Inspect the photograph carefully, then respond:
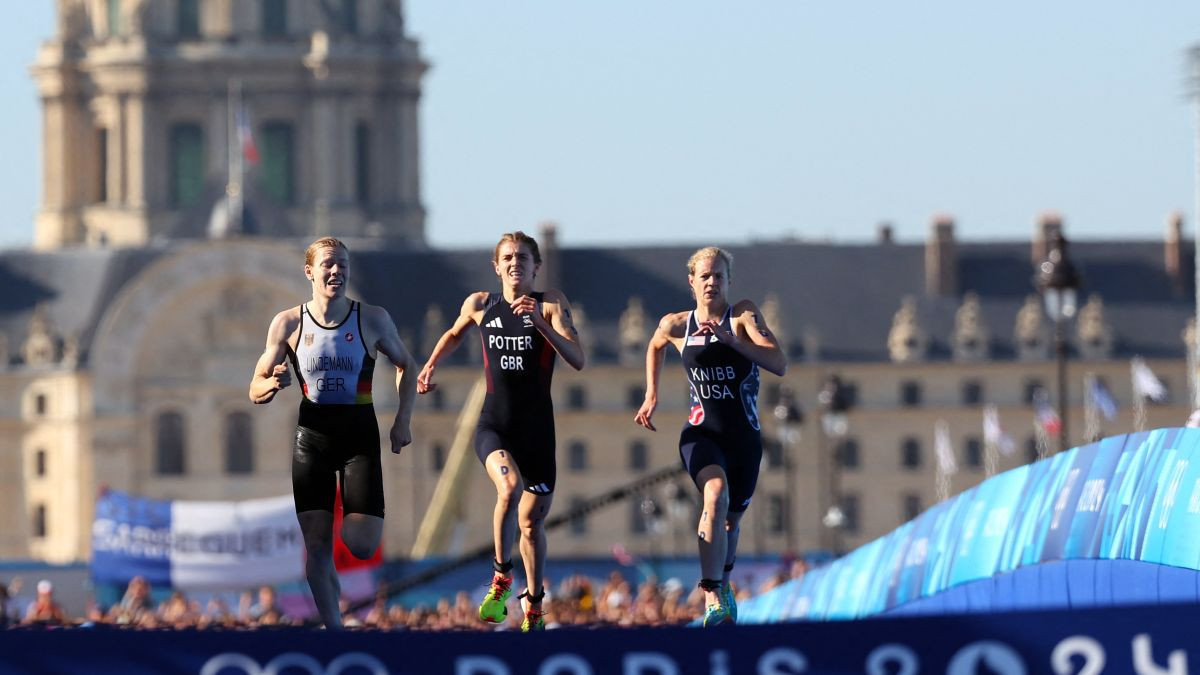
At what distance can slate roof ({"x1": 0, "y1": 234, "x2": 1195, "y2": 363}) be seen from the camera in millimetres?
118750

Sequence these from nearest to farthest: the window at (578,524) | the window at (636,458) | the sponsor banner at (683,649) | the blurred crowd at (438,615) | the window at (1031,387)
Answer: the sponsor banner at (683,649) → the blurred crowd at (438,615) → the window at (578,524) → the window at (636,458) → the window at (1031,387)

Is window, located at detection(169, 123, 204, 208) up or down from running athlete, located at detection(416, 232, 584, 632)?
up

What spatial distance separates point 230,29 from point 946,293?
3464 centimetres

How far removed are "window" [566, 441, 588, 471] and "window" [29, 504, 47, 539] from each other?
15879mm

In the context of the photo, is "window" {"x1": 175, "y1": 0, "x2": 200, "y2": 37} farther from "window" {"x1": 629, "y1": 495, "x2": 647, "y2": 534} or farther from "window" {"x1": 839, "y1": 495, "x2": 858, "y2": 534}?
"window" {"x1": 839, "y1": 495, "x2": 858, "y2": 534}

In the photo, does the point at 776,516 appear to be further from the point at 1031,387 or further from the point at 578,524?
the point at 1031,387

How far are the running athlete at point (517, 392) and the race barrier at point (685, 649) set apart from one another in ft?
15.4

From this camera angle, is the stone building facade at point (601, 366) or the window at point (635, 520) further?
the stone building facade at point (601, 366)

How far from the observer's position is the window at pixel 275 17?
5714 inches

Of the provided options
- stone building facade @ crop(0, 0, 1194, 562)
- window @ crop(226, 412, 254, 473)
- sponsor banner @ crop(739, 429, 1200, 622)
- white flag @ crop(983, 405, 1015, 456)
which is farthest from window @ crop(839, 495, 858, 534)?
sponsor banner @ crop(739, 429, 1200, 622)

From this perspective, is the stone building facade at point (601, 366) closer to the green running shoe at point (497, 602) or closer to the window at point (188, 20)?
the window at point (188, 20)

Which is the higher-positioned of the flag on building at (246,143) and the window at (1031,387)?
the flag on building at (246,143)

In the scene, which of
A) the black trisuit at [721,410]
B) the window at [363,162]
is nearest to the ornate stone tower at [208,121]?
the window at [363,162]

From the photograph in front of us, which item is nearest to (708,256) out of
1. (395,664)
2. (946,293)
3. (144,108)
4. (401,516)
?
(395,664)
